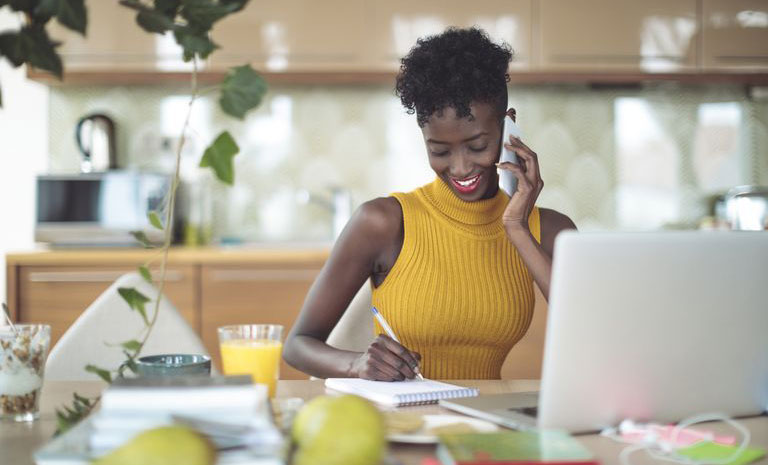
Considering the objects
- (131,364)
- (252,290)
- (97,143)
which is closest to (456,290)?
(131,364)

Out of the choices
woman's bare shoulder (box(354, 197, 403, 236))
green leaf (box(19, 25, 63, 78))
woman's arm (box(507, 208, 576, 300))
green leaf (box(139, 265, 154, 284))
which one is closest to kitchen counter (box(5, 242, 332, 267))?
woman's bare shoulder (box(354, 197, 403, 236))

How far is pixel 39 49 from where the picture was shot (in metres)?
0.87

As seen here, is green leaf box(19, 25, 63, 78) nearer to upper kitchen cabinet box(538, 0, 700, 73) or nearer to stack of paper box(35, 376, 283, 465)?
stack of paper box(35, 376, 283, 465)

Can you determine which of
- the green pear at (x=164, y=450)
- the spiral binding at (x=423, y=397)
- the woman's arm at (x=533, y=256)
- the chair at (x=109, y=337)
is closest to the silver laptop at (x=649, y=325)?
the spiral binding at (x=423, y=397)

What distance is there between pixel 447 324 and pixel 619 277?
0.83 meters

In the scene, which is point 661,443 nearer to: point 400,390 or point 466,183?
point 400,390

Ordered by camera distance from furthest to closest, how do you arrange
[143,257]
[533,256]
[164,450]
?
[143,257] → [533,256] → [164,450]


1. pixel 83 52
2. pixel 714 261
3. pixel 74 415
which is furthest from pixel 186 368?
pixel 83 52

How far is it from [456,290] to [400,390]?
22.0 inches

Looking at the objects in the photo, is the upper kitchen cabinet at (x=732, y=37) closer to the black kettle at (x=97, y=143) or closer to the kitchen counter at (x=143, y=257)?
the kitchen counter at (x=143, y=257)

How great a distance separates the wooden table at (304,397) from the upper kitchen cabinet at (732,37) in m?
2.61

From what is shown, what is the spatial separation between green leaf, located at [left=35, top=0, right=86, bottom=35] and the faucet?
2811 millimetres

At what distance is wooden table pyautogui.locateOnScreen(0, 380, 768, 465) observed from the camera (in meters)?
0.92

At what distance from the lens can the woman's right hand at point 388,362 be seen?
1301 mm
